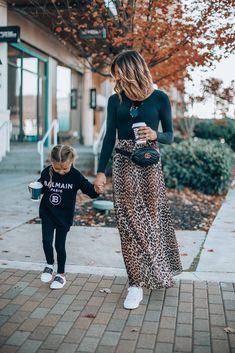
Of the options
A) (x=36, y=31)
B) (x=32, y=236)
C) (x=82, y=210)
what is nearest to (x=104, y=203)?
(x=82, y=210)

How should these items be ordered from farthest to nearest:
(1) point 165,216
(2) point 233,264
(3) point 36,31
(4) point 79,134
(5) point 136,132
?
1. (4) point 79,134
2. (3) point 36,31
3. (2) point 233,264
4. (1) point 165,216
5. (5) point 136,132

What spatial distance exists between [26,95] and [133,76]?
44.6ft

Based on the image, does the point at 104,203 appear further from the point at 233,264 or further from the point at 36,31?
the point at 36,31

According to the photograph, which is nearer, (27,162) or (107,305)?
(107,305)

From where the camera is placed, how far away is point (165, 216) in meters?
4.17

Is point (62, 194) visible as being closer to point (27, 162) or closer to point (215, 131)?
point (27, 162)

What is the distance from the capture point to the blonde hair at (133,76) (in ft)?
12.7

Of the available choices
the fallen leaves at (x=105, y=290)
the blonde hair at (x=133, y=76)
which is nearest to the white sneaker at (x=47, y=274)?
the fallen leaves at (x=105, y=290)

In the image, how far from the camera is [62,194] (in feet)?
13.9

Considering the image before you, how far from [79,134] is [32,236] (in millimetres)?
17609

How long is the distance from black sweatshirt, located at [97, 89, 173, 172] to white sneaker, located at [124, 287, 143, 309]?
3.27 ft

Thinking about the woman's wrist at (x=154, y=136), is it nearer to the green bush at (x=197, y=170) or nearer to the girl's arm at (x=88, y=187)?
the girl's arm at (x=88, y=187)

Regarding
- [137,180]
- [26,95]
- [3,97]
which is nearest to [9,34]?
[3,97]

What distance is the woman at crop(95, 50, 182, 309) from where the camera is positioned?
3910mm
